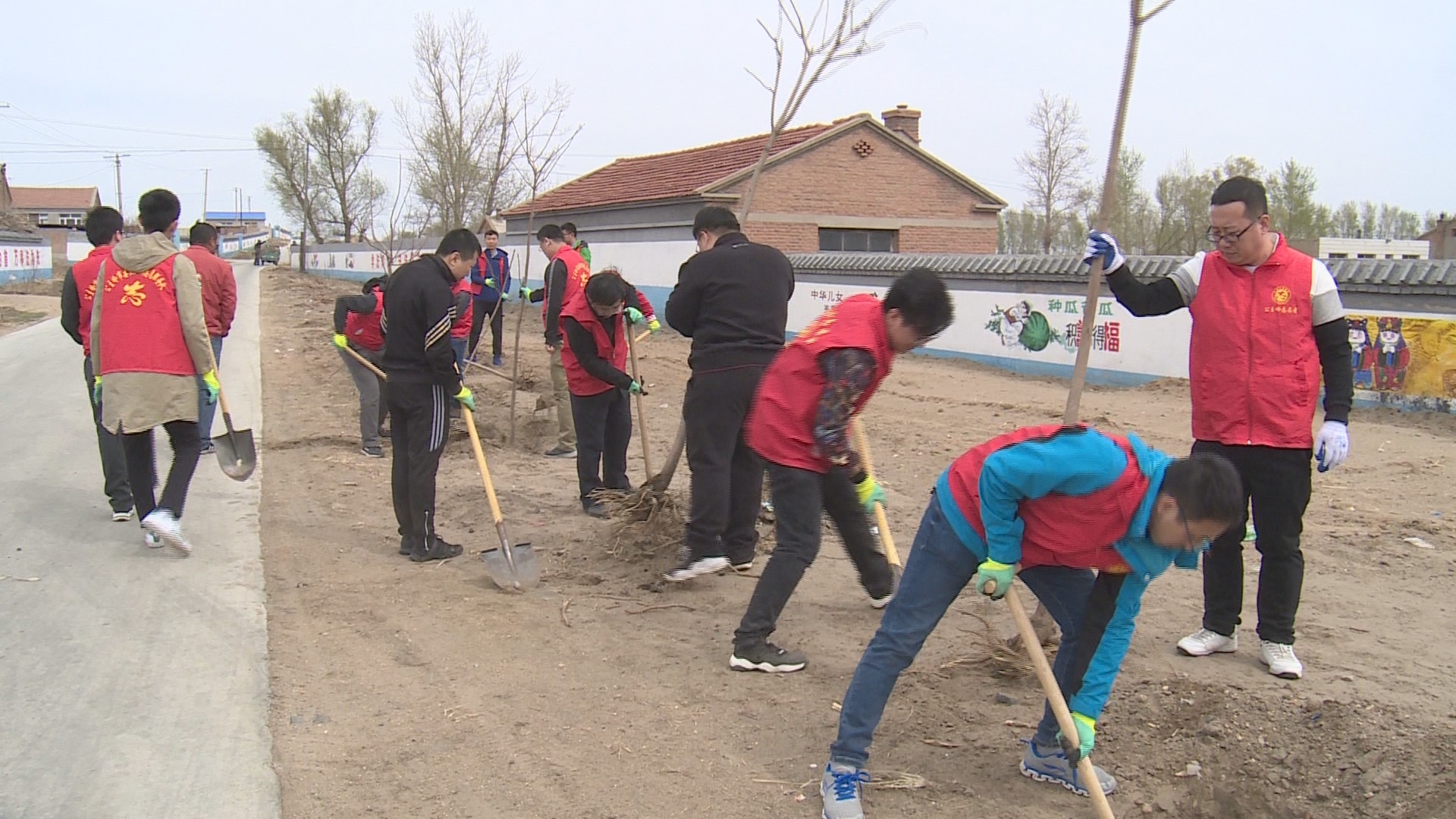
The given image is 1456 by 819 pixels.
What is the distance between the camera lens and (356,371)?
841 centimetres

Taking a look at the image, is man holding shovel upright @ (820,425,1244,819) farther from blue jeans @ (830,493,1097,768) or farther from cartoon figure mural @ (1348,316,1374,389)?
cartoon figure mural @ (1348,316,1374,389)

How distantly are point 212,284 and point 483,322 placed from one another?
6.03m

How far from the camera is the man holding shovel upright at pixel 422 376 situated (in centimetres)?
555

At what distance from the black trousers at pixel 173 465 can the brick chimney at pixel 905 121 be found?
72.8 ft

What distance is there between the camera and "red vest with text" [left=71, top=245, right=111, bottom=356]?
6074mm

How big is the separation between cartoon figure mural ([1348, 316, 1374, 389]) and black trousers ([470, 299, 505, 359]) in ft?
29.6

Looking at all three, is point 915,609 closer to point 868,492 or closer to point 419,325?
point 868,492

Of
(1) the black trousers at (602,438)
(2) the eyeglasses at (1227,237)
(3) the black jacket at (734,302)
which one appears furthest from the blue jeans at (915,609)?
(1) the black trousers at (602,438)

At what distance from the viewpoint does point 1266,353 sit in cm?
406

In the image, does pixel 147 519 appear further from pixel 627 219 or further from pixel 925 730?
pixel 627 219

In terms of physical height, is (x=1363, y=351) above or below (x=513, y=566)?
above

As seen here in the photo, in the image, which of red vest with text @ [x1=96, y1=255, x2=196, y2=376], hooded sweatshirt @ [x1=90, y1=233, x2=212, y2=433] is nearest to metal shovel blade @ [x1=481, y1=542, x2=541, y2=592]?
hooded sweatshirt @ [x1=90, y1=233, x2=212, y2=433]

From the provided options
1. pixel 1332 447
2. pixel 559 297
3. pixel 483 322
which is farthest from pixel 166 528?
pixel 483 322

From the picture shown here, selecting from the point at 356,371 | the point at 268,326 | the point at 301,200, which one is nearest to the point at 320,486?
the point at 356,371
